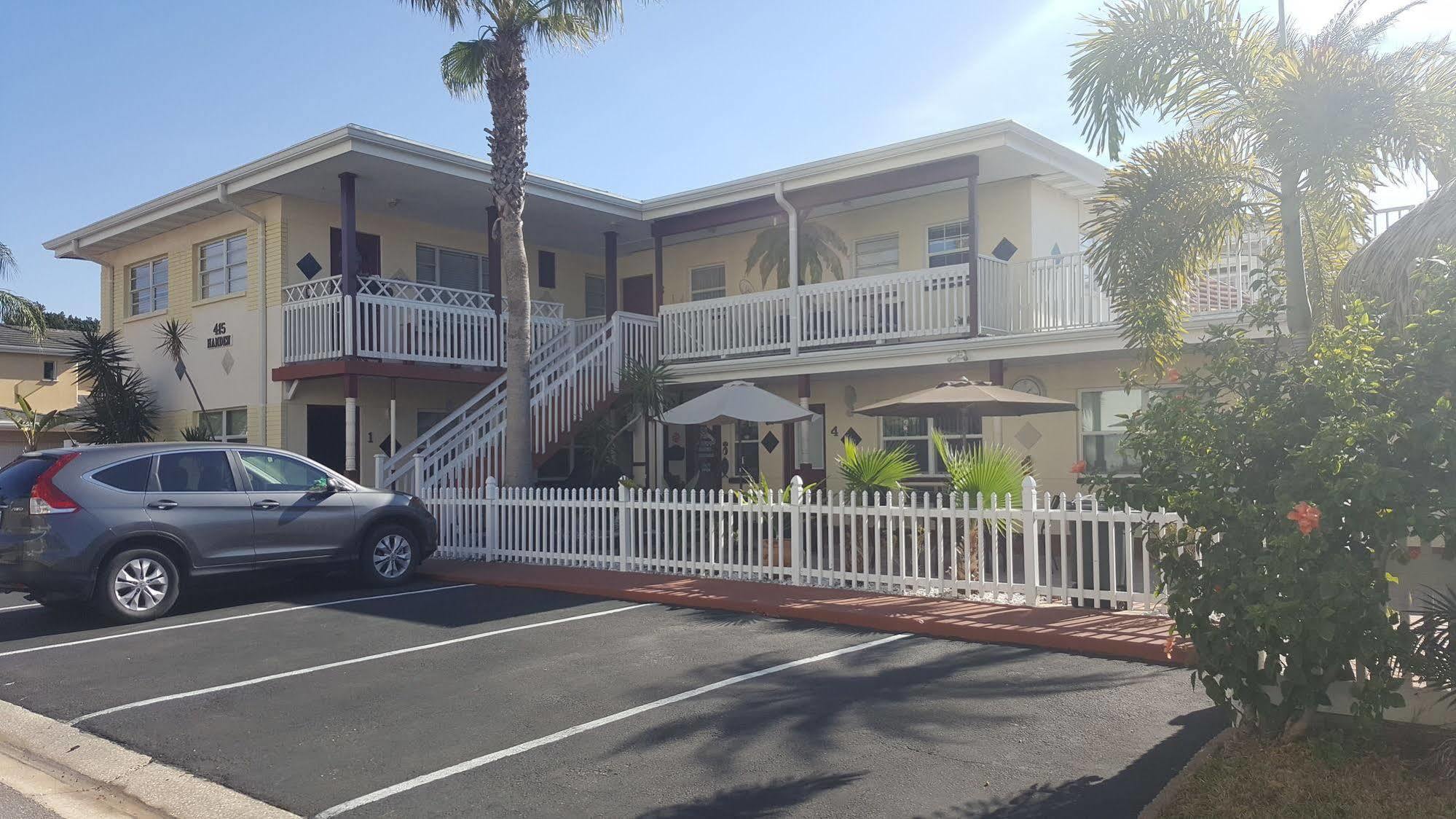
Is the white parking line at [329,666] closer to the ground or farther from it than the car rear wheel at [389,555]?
closer to the ground

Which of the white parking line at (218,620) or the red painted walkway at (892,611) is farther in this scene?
the white parking line at (218,620)

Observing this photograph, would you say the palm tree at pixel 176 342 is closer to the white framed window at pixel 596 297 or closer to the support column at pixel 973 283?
the white framed window at pixel 596 297

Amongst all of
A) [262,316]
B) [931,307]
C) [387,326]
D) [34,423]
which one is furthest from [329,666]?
[34,423]

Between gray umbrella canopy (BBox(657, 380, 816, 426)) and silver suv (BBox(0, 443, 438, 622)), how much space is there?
4.04m

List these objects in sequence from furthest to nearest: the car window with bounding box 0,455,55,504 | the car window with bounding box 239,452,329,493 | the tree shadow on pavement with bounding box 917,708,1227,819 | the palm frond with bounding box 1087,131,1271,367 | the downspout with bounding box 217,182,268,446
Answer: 1. the downspout with bounding box 217,182,268,446
2. the car window with bounding box 239,452,329,493
3. the car window with bounding box 0,455,55,504
4. the palm frond with bounding box 1087,131,1271,367
5. the tree shadow on pavement with bounding box 917,708,1227,819

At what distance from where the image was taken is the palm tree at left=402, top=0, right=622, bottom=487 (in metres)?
14.7

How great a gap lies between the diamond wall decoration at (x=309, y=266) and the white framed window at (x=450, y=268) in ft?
6.19

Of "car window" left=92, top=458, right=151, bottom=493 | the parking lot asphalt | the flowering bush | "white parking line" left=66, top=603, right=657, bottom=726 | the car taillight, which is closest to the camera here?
the flowering bush

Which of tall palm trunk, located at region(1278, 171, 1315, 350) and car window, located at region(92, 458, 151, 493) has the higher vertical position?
tall palm trunk, located at region(1278, 171, 1315, 350)

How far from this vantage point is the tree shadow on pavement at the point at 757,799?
4551 millimetres

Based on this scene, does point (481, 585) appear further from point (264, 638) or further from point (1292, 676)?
point (1292, 676)

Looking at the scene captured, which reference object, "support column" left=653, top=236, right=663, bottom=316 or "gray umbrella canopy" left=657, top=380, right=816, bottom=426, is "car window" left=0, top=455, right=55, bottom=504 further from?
"support column" left=653, top=236, right=663, bottom=316

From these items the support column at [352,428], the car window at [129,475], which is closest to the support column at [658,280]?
the support column at [352,428]

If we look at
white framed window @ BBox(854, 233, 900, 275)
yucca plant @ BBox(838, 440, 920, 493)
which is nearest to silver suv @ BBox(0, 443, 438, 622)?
yucca plant @ BBox(838, 440, 920, 493)
